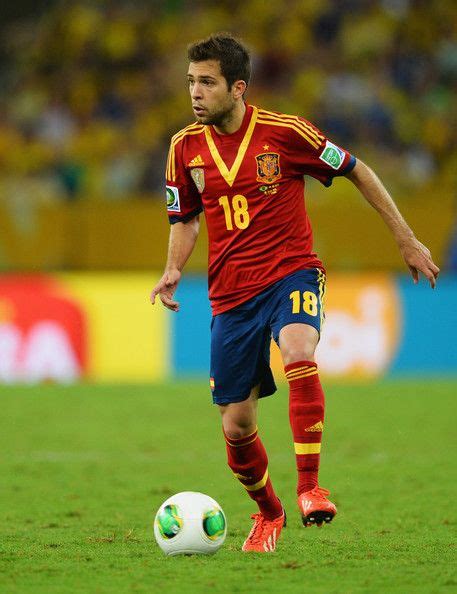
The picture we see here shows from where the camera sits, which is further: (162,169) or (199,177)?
(162,169)

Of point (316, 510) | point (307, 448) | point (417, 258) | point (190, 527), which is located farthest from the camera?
point (417, 258)

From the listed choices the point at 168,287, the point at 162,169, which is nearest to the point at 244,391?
the point at 168,287

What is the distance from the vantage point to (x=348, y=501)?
6.54 metres

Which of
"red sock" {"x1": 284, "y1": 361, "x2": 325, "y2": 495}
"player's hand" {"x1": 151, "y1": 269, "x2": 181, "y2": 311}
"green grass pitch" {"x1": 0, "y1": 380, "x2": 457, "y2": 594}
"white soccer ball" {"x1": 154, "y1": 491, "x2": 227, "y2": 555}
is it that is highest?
"player's hand" {"x1": 151, "y1": 269, "x2": 181, "y2": 311}

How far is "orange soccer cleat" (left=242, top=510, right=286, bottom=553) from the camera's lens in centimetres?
492

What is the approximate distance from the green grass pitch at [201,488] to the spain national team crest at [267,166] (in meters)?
1.55

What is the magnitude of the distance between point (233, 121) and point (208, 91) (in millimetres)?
191

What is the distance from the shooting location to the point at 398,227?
5047 millimetres

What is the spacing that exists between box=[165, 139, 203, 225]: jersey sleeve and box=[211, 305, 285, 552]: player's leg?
0.54 m

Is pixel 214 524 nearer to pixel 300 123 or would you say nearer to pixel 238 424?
pixel 238 424

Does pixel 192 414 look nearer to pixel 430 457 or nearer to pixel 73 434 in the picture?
pixel 73 434

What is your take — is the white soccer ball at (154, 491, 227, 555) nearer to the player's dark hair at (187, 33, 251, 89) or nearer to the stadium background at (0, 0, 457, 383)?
the player's dark hair at (187, 33, 251, 89)

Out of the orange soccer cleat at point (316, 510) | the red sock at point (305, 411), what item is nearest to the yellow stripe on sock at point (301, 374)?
the red sock at point (305, 411)

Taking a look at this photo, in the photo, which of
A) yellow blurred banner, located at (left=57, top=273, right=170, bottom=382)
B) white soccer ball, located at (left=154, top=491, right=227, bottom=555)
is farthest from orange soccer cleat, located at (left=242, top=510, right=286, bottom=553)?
yellow blurred banner, located at (left=57, top=273, right=170, bottom=382)
